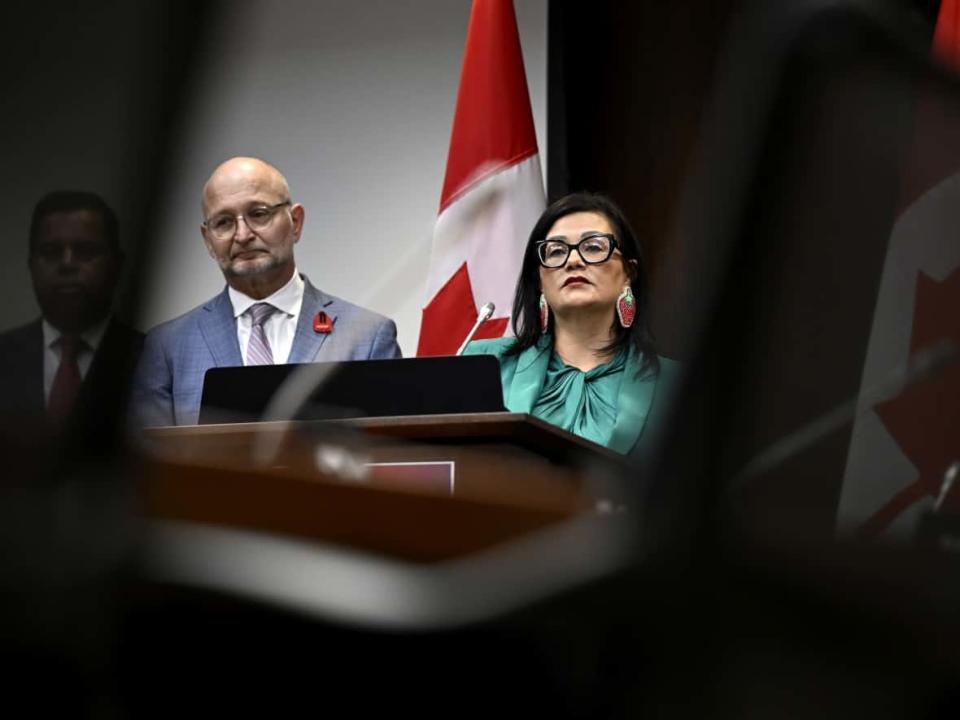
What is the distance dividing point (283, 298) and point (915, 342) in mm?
2442

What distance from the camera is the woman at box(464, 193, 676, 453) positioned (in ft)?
7.86

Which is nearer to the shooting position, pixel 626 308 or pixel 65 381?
pixel 65 381

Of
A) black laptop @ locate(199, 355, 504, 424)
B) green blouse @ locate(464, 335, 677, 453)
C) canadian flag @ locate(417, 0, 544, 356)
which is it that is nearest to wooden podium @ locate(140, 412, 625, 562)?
black laptop @ locate(199, 355, 504, 424)

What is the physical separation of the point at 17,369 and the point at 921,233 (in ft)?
0.91

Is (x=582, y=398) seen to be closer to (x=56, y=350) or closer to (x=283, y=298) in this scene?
(x=283, y=298)

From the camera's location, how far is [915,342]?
0.45 meters

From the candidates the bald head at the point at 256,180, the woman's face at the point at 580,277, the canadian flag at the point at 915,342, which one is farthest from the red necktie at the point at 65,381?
the bald head at the point at 256,180

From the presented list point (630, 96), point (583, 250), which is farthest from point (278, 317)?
point (630, 96)

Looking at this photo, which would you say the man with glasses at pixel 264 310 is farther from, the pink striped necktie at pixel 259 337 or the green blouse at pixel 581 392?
the green blouse at pixel 581 392

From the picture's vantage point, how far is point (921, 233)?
446mm

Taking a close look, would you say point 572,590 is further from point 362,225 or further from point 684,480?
point 362,225

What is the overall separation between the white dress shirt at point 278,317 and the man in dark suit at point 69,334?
7.84 ft

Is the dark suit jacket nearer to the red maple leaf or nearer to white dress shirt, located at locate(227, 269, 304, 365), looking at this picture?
the red maple leaf

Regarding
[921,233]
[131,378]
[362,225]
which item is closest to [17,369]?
[131,378]
